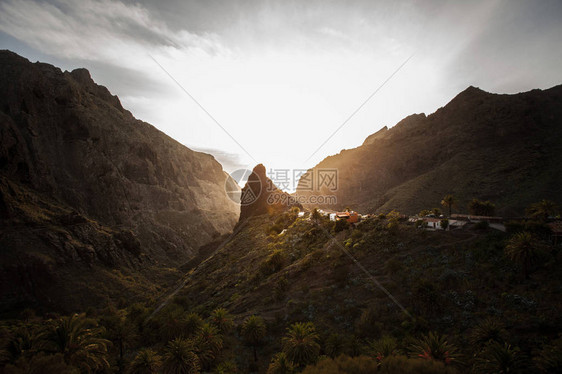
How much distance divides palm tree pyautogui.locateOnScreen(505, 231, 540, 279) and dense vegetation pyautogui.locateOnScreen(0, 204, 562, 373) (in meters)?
0.10

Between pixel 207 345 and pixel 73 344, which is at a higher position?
pixel 73 344

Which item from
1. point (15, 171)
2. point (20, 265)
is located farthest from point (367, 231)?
A: point (15, 171)

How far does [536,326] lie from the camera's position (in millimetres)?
19266

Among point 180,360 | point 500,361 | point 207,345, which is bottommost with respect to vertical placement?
point 207,345

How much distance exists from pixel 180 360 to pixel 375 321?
2007cm

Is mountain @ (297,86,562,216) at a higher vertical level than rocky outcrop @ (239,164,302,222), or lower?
higher

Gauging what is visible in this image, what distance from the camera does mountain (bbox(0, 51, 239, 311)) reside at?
6438cm

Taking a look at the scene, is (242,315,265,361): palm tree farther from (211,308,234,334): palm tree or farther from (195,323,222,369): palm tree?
(195,323,222,369): palm tree

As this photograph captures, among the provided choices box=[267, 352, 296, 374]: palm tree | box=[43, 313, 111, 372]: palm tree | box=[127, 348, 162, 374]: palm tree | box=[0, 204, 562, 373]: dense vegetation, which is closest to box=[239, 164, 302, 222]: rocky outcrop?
box=[0, 204, 562, 373]: dense vegetation

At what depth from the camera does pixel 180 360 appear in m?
23.2

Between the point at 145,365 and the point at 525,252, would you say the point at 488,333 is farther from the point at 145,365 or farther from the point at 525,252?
the point at 145,365

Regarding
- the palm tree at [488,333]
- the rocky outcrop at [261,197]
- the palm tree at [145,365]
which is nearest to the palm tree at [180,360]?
the palm tree at [145,365]

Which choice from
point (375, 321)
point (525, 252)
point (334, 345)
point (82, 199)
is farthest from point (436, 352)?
point (82, 199)

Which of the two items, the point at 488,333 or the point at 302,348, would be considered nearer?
the point at 488,333
